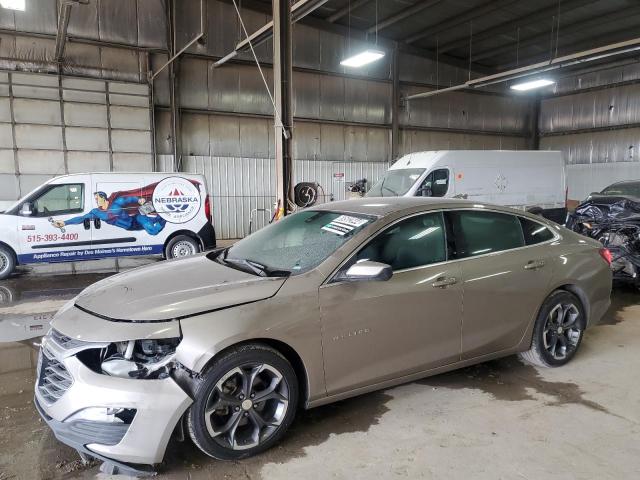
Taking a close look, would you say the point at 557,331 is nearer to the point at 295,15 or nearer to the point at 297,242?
the point at 297,242

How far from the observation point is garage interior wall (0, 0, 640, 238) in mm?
12562

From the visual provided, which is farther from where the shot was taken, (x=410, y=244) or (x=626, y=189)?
(x=626, y=189)

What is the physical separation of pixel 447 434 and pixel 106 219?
25.0ft

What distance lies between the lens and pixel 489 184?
38.7ft

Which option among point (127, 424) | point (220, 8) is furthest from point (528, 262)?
point (220, 8)

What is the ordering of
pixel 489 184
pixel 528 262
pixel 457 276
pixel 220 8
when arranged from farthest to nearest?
1. pixel 220 8
2. pixel 489 184
3. pixel 528 262
4. pixel 457 276

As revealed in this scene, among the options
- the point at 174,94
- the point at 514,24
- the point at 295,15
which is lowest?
the point at 174,94

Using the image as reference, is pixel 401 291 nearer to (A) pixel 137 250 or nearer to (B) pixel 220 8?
(A) pixel 137 250

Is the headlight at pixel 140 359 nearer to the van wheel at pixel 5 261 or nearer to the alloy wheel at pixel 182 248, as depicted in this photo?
the alloy wheel at pixel 182 248

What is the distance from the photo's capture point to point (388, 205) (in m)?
3.33

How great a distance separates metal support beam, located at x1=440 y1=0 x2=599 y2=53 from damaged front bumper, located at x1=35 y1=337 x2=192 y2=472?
1533 centimetres

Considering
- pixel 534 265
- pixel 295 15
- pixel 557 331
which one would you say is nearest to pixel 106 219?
pixel 295 15

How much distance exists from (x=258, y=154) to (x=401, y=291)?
13200mm

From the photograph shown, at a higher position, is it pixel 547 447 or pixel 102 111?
pixel 102 111
